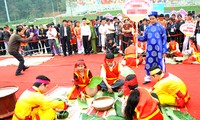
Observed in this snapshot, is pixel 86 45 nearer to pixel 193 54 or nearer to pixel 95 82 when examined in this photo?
pixel 193 54

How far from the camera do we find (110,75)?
4789mm

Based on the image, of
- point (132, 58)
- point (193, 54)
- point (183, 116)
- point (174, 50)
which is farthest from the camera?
point (174, 50)

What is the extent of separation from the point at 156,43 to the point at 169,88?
1423 millimetres

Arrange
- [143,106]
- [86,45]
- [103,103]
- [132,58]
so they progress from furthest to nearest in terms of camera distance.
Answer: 1. [86,45]
2. [132,58]
3. [103,103]
4. [143,106]

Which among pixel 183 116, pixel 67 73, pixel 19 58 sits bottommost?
pixel 67 73

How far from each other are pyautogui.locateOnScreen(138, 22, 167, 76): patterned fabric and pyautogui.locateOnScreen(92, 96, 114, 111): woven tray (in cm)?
152

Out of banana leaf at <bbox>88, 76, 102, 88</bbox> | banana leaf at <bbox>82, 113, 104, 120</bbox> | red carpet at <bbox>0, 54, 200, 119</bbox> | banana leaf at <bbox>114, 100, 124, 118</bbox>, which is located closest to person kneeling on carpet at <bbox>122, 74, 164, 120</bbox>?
banana leaf at <bbox>114, 100, 124, 118</bbox>

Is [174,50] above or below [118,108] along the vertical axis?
above

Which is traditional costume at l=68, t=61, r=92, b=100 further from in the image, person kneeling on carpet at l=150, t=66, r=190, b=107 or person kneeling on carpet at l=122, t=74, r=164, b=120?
person kneeling on carpet at l=122, t=74, r=164, b=120

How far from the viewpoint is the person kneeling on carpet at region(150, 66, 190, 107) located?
3.77 m

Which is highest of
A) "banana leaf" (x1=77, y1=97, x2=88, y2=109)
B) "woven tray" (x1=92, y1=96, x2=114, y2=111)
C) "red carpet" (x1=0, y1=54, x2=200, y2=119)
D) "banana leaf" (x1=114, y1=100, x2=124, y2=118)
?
"banana leaf" (x1=114, y1=100, x2=124, y2=118)

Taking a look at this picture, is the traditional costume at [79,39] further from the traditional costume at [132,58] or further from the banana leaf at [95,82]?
the banana leaf at [95,82]

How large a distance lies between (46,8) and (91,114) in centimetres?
2899

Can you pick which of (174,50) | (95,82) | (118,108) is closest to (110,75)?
(95,82)
